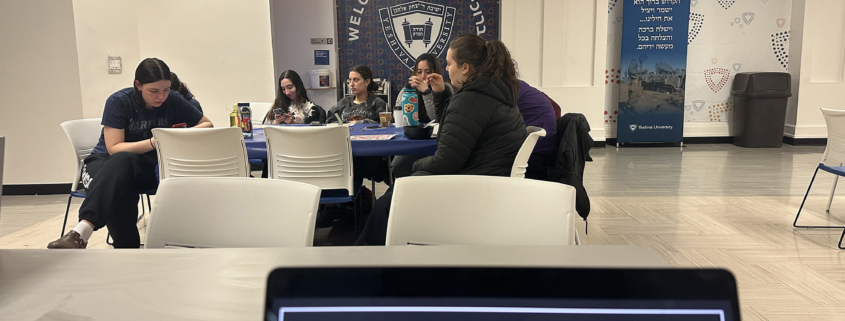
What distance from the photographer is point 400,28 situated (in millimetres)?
7773

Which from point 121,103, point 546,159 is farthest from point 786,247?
point 121,103

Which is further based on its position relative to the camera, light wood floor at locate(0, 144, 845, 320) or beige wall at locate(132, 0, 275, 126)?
beige wall at locate(132, 0, 275, 126)

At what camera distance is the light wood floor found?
273 centimetres

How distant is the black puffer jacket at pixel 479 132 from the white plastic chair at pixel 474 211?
1.05 m

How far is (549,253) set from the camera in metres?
1.12

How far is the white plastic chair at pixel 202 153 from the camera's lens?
2891mm

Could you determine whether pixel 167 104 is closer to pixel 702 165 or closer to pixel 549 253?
pixel 549 253

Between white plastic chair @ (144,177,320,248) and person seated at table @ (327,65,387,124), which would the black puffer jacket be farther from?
person seated at table @ (327,65,387,124)

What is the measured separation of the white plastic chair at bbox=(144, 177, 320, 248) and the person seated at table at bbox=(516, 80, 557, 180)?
6.93ft

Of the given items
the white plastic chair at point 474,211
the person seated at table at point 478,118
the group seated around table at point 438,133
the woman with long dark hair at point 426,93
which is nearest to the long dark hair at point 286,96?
the woman with long dark hair at point 426,93

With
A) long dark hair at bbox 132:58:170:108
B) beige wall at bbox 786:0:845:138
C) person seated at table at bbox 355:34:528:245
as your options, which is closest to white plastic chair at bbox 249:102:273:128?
long dark hair at bbox 132:58:170:108

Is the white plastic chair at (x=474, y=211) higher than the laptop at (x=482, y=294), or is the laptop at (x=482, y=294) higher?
the laptop at (x=482, y=294)

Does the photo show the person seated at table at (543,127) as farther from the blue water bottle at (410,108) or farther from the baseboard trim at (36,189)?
the baseboard trim at (36,189)

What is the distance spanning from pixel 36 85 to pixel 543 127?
185 inches
